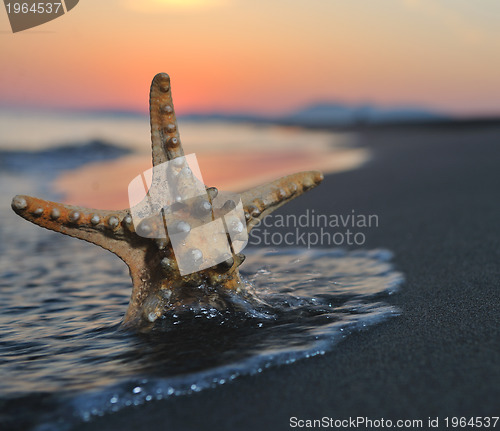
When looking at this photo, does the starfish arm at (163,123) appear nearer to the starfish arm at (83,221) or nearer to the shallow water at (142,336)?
the starfish arm at (83,221)

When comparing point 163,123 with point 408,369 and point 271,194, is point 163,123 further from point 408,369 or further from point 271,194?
point 408,369

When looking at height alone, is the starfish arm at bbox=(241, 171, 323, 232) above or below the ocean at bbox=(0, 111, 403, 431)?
above

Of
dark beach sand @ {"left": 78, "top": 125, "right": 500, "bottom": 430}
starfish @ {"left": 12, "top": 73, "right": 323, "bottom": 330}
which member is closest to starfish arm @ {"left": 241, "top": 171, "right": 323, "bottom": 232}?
starfish @ {"left": 12, "top": 73, "right": 323, "bottom": 330}

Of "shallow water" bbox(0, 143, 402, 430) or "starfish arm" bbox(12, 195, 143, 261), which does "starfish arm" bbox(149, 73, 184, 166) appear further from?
"shallow water" bbox(0, 143, 402, 430)

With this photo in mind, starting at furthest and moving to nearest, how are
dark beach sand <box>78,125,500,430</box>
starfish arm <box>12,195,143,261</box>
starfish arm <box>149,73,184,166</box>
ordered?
starfish arm <box>149,73,184,166</box> < starfish arm <box>12,195,143,261</box> < dark beach sand <box>78,125,500,430</box>

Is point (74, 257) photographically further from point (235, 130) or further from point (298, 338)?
point (235, 130)

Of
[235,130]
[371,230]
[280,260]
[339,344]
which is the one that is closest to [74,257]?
[280,260]
